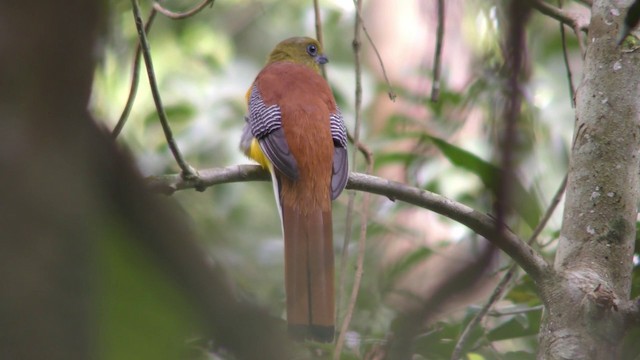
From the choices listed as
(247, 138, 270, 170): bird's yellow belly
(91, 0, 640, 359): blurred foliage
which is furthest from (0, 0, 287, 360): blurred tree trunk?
(247, 138, 270, 170): bird's yellow belly

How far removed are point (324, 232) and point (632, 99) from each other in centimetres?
102

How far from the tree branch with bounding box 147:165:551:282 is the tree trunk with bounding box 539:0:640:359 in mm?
64

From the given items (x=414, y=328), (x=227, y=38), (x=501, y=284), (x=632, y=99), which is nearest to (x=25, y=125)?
(x=414, y=328)

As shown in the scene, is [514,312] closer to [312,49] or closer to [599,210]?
[599,210]

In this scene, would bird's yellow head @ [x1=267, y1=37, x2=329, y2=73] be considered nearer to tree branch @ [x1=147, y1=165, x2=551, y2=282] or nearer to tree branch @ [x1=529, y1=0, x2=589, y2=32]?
tree branch @ [x1=147, y1=165, x2=551, y2=282]

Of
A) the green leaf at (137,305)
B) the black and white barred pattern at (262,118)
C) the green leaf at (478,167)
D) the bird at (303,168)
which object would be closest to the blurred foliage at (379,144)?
the green leaf at (478,167)

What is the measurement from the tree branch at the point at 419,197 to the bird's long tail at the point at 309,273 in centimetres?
18

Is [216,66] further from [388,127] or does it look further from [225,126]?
[388,127]

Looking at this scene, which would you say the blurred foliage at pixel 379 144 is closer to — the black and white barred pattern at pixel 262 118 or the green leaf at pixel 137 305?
the black and white barred pattern at pixel 262 118

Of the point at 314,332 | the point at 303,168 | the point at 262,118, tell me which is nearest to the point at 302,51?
the point at 262,118

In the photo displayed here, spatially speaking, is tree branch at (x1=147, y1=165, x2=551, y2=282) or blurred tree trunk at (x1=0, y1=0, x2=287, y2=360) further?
tree branch at (x1=147, y1=165, x2=551, y2=282)

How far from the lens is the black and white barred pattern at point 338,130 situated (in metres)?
3.07

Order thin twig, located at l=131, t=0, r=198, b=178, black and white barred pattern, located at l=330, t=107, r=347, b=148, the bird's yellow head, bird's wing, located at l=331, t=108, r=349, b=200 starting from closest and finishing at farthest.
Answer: thin twig, located at l=131, t=0, r=198, b=178, bird's wing, located at l=331, t=108, r=349, b=200, black and white barred pattern, located at l=330, t=107, r=347, b=148, the bird's yellow head

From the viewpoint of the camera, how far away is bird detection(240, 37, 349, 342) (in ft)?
6.84
